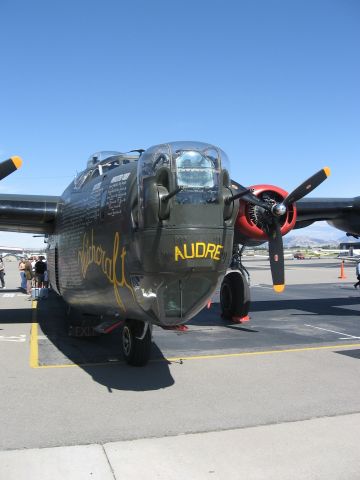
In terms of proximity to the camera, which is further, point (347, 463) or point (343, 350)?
point (343, 350)

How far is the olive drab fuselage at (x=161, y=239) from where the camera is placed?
5.85 meters

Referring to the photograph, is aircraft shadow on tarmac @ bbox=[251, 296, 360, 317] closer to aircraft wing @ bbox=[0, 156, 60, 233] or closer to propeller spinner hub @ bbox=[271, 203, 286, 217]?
propeller spinner hub @ bbox=[271, 203, 286, 217]

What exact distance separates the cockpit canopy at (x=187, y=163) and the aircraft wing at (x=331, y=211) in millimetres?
8753

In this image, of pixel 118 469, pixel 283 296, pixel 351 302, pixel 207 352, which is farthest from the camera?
pixel 283 296

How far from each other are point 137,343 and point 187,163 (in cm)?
342

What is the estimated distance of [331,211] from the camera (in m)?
14.9

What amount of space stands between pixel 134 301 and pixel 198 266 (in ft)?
3.72

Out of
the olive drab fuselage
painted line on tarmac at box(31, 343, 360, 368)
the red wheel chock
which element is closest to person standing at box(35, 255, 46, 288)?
the red wheel chock

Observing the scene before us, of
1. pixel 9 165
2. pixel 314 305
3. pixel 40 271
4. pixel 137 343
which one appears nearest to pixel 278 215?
pixel 137 343

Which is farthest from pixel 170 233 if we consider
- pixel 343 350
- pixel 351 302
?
pixel 351 302

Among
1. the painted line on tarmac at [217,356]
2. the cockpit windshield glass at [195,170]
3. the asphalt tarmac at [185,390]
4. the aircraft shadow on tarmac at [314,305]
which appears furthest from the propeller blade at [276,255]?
the cockpit windshield glass at [195,170]

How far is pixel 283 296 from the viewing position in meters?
21.0

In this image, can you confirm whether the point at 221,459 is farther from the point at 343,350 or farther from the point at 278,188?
the point at 278,188

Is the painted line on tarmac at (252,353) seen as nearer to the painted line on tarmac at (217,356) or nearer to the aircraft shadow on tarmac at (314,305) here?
the painted line on tarmac at (217,356)
